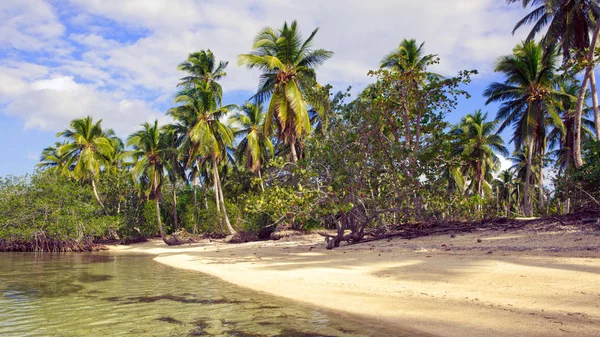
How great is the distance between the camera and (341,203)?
14086 mm

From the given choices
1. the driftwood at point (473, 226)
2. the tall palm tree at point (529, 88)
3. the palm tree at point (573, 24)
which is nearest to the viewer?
the driftwood at point (473, 226)

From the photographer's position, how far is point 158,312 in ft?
23.2

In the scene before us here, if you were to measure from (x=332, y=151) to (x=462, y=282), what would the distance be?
8.23 metres

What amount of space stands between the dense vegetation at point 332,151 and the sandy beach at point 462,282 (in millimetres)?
2895

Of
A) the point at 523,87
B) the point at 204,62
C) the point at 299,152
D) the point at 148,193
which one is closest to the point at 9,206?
the point at 148,193

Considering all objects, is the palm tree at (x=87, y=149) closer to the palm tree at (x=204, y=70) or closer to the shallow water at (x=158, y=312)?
the palm tree at (x=204, y=70)

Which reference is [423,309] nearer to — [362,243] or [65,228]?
[362,243]

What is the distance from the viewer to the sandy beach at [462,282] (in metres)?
5.41

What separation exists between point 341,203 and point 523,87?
59.3 feet

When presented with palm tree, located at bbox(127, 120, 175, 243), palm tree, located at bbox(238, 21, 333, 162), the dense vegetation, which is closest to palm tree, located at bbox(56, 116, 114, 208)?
the dense vegetation

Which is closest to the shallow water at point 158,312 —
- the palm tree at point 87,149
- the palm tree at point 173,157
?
the palm tree at point 173,157

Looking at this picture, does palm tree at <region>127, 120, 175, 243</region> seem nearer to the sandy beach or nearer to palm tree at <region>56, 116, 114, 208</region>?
palm tree at <region>56, 116, 114, 208</region>

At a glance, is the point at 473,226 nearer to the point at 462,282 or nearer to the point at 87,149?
the point at 462,282

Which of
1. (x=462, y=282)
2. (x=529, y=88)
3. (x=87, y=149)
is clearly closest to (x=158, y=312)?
(x=462, y=282)
